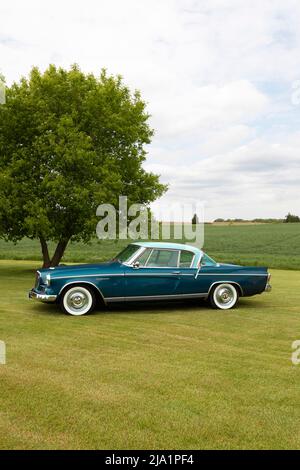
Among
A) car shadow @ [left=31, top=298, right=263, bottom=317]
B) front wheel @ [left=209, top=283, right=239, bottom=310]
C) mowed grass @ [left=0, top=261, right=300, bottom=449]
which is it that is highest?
front wheel @ [left=209, top=283, right=239, bottom=310]

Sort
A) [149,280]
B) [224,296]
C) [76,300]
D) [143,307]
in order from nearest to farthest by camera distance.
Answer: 1. [76,300]
2. [149,280]
3. [224,296]
4. [143,307]

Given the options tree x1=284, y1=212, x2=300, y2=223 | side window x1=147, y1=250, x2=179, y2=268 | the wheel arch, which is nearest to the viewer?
the wheel arch

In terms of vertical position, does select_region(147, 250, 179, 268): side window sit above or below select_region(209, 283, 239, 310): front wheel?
above

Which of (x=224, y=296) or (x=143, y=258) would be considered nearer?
(x=143, y=258)

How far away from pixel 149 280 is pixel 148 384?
4.56 metres

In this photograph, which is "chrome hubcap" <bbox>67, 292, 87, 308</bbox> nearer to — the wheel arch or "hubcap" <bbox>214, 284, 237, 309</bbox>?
the wheel arch

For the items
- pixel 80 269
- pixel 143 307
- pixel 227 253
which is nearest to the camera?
pixel 80 269

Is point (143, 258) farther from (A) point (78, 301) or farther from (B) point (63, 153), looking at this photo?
(B) point (63, 153)

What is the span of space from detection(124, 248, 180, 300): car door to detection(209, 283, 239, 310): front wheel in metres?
0.95

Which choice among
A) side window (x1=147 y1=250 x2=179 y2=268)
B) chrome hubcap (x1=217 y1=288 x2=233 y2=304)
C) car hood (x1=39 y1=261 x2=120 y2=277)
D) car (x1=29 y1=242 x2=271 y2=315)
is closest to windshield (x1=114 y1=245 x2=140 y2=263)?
car (x1=29 y1=242 x2=271 y2=315)

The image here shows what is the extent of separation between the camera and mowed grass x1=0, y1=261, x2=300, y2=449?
3666mm

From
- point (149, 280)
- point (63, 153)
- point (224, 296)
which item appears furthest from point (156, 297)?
point (63, 153)

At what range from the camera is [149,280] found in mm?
9328

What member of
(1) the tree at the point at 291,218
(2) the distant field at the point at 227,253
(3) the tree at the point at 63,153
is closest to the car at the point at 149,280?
(3) the tree at the point at 63,153
